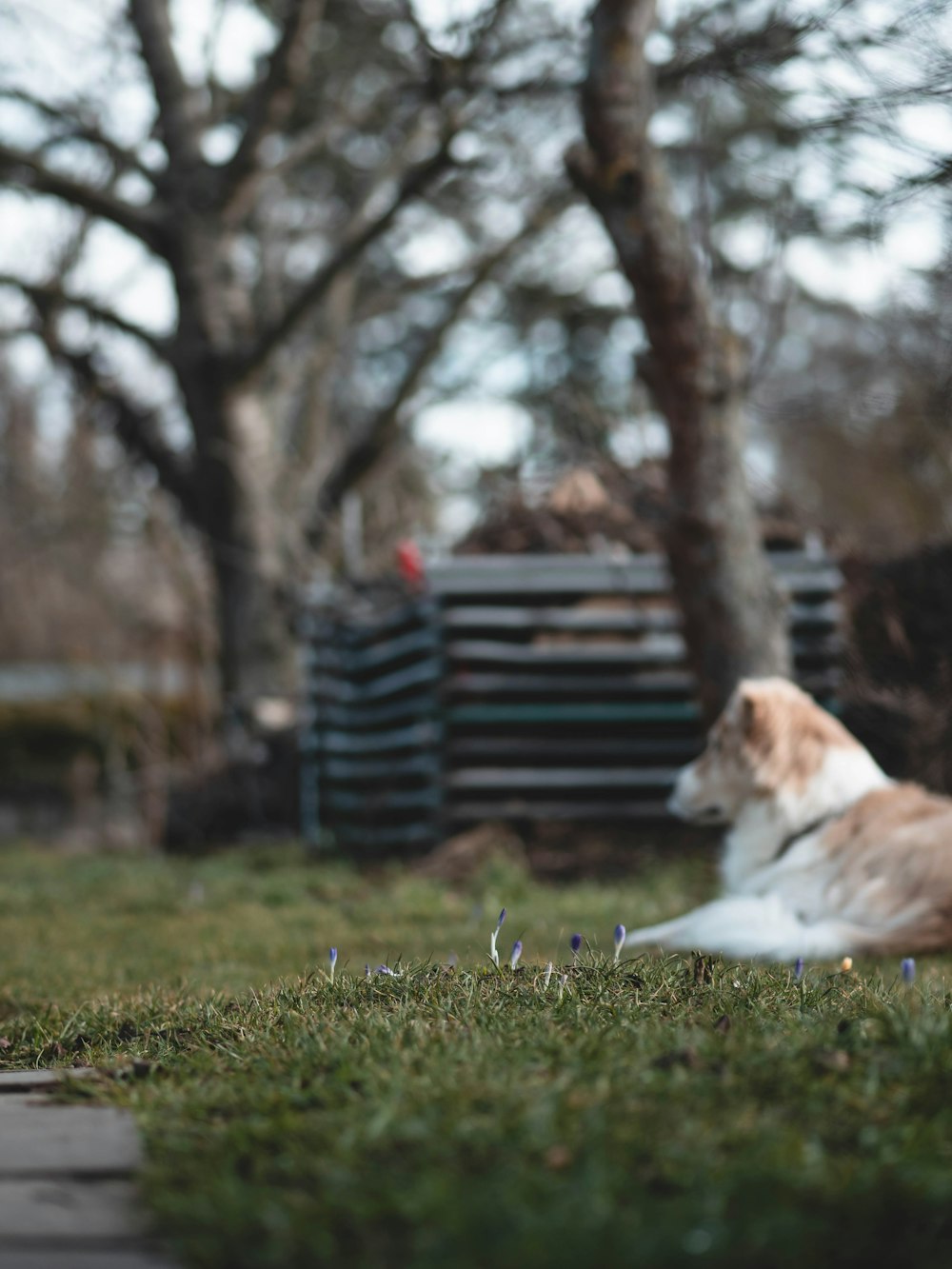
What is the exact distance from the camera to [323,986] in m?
3.93

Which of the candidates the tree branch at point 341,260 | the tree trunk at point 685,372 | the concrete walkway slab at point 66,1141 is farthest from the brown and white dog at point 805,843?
the tree branch at point 341,260

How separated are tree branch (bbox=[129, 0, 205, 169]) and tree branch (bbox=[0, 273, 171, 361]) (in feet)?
6.30

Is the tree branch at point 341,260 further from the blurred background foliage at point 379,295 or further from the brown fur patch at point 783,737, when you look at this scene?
the brown fur patch at point 783,737

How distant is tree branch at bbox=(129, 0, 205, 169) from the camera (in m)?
16.2

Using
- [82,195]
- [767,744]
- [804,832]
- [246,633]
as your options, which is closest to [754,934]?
[804,832]

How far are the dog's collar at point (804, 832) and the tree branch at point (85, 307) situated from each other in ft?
38.6

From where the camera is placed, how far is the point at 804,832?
6.72 m

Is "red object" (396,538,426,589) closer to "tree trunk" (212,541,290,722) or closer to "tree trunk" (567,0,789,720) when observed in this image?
"tree trunk" (567,0,789,720)

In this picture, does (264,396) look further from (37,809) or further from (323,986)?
(323,986)

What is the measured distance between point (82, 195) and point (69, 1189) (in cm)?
1487

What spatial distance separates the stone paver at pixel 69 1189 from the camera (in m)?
2.12

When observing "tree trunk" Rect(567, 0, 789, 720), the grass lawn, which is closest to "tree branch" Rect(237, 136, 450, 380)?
"tree trunk" Rect(567, 0, 789, 720)

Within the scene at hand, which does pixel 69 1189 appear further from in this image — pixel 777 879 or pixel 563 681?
pixel 563 681

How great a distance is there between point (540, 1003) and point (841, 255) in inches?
643
